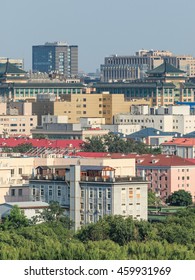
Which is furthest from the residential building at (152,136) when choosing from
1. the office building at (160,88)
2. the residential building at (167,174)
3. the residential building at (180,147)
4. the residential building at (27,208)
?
the residential building at (27,208)

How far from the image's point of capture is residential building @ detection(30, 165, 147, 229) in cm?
5497

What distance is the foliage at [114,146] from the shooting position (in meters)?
96.8

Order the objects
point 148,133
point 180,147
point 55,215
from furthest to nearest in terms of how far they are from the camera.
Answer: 1. point 148,133
2. point 180,147
3. point 55,215

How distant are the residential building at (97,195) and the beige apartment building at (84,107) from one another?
68.1 metres

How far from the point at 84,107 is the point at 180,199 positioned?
186 ft

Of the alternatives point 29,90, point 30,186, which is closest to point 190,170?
point 30,186

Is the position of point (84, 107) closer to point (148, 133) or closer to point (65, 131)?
point (65, 131)

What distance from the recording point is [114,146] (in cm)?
9912

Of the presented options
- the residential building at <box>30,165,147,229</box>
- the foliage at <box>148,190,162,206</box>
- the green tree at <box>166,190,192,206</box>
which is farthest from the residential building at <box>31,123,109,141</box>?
the residential building at <box>30,165,147,229</box>

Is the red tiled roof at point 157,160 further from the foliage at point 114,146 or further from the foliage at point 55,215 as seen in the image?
the foliage at point 55,215

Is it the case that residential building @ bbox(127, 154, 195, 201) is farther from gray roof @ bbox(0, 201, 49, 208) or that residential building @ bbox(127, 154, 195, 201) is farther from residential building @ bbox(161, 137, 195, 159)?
gray roof @ bbox(0, 201, 49, 208)

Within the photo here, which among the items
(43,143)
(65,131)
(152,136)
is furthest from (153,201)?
(65,131)

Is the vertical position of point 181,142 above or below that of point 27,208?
above

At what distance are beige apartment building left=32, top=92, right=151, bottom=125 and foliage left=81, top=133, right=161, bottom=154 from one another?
69.0 feet
